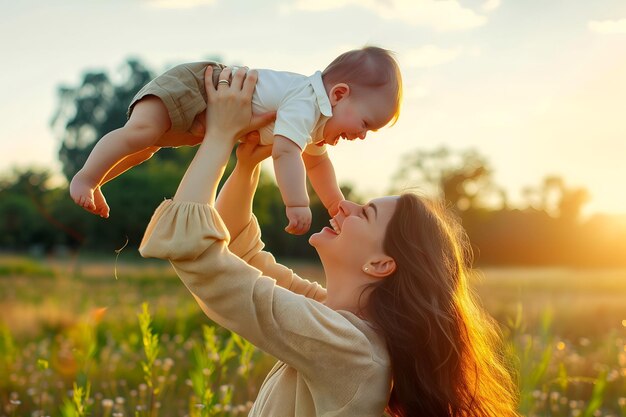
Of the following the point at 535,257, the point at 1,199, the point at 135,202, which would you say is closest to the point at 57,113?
the point at 1,199

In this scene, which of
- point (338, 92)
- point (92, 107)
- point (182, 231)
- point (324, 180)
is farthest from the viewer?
point (92, 107)

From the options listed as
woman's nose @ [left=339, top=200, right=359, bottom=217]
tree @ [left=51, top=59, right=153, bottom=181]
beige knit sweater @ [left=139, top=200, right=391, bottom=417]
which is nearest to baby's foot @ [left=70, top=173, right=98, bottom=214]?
beige knit sweater @ [left=139, top=200, right=391, bottom=417]

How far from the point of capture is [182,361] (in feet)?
21.1

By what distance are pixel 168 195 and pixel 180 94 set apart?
Answer: 3192cm

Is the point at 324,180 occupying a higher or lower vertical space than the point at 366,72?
lower

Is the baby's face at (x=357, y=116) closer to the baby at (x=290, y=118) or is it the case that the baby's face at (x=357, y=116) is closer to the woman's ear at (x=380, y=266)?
the baby at (x=290, y=118)

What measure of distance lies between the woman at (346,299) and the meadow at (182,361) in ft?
0.92

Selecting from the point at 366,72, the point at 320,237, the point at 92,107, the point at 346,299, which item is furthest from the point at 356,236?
the point at 92,107

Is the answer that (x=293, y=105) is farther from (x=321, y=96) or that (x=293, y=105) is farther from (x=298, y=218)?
(x=298, y=218)

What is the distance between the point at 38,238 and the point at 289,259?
19427 millimetres

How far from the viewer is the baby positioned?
278 centimetres

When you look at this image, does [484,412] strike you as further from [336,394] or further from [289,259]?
[289,259]

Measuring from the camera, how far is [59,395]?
17.6 feet

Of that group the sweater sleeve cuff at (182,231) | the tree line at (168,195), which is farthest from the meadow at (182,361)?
the tree line at (168,195)
